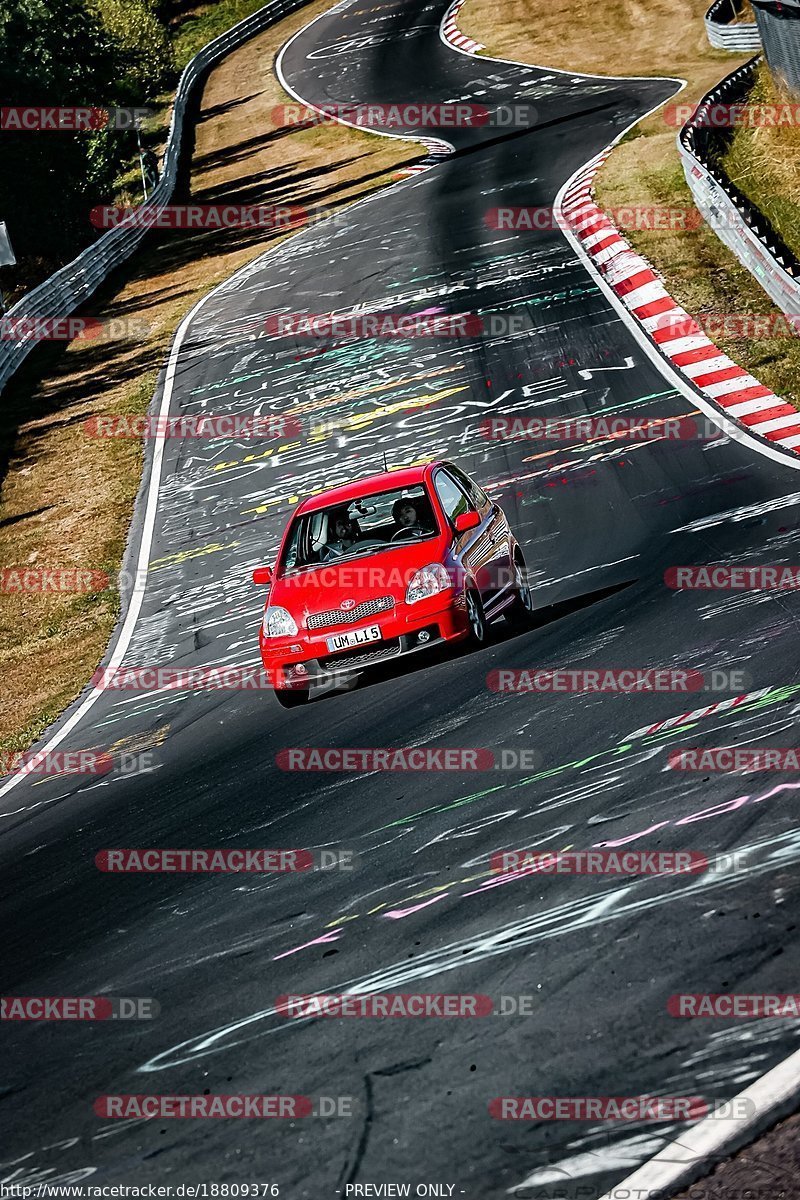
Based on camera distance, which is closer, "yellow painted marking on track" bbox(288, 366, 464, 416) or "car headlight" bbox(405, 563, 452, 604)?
"car headlight" bbox(405, 563, 452, 604)

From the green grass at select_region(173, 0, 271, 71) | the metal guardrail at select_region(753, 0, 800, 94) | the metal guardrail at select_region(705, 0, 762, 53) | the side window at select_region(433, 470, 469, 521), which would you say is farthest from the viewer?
the green grass at select_region(173, 0, 271, 71)

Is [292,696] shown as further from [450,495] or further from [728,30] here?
[728,30]

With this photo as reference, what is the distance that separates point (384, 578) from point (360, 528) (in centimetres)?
116

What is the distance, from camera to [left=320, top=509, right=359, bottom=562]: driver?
12.1 metres

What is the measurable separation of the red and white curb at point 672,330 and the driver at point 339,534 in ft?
16.6

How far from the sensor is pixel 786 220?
80.4 feet

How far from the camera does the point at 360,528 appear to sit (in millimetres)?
12445

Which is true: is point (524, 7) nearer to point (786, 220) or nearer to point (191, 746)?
point (786, 220)

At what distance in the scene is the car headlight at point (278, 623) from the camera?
11414 millimetres

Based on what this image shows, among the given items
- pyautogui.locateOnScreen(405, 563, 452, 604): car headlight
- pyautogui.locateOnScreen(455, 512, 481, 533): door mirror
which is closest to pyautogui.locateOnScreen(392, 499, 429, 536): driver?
pyautogui.locateOnScreen(455, 512, 481, 533): door mirror

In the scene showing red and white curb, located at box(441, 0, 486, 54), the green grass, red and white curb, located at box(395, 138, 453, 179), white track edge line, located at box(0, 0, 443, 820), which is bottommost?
white track edge line, located at box(0, 0, 443, 820)

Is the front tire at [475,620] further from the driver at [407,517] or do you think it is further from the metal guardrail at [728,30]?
the metal guardrail at [728,30]

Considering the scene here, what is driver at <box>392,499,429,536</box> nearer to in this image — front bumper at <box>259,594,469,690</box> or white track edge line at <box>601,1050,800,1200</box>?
front bumper at <box>259,594,469,690</box>

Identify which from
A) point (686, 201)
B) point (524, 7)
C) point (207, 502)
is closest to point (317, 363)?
point (207, 502)
